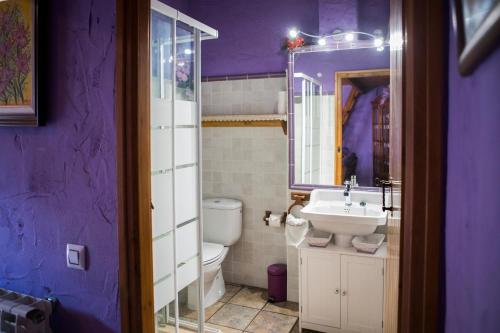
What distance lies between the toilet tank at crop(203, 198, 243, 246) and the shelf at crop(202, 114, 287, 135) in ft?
2.27

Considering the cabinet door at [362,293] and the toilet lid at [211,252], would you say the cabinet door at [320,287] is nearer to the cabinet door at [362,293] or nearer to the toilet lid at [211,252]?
the cabinet door at [362,293]

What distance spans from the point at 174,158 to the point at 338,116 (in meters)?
1.51

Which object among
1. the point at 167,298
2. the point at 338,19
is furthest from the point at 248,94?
the point at 167,298

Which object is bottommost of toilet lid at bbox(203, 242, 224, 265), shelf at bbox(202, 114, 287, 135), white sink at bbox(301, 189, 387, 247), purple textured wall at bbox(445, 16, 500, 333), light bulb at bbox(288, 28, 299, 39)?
toilet lid at bbox(203, 242, 224, 265)

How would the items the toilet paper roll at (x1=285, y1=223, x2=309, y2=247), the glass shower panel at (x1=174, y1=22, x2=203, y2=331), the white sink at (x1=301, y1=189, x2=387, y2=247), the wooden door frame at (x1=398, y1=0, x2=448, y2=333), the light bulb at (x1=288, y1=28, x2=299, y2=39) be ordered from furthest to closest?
the light bulb at (x1=288, y1=28, x2=299, y2=39), the toilet paper roll at (x1=285, y1=223, x2=309, y2=247), the white sink at (x1=301, y1=189, x2=387, y2=247), the glass shower panel at (x1=174, y1=22, x2=203, y2=331), the wooden door frame at (x1=398, y1=0, x2=448, y2=333)

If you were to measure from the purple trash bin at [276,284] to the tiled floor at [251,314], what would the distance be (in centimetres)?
5

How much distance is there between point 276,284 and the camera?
10.9 feet

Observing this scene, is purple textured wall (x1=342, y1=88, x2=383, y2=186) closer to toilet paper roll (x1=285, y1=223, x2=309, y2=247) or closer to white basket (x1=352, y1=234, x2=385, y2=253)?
white basket (x1=352, y1=234, x2=385, y2=253)

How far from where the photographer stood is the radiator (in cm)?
144

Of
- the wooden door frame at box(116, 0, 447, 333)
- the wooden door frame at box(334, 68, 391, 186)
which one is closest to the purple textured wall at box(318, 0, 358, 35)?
the wooden door frame at box(334, 68, 391, 186)

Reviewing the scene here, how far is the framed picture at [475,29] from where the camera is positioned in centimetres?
42

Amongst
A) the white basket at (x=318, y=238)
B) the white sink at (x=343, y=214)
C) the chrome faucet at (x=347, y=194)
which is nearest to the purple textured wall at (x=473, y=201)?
the white sink at (x=343, y=214)

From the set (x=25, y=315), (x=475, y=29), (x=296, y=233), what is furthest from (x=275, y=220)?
(x=475, y=29)

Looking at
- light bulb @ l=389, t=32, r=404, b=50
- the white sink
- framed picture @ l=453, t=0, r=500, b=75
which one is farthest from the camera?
the white sink
